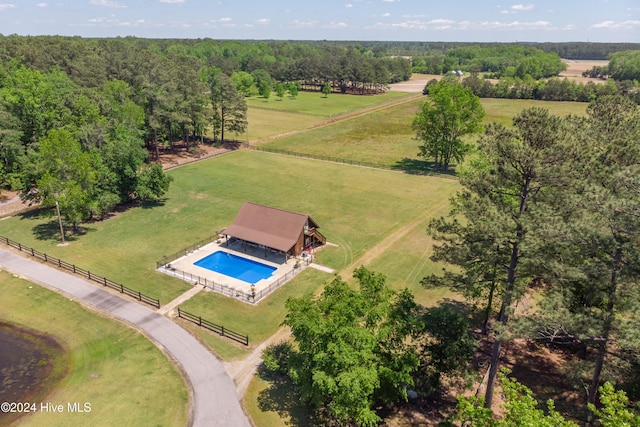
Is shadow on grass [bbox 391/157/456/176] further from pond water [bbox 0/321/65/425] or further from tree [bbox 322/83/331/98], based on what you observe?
tree [bbox 322/83/331/98]

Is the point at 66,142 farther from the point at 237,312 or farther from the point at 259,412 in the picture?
the point at 259,412

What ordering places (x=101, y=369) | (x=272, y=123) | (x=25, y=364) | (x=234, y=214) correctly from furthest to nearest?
1. (x=272, y=123)
2. (x=234, y=214)
3. (x=25, y=364)
4. (x=101, y=369)

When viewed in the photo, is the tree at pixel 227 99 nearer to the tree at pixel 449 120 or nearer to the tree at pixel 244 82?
the tree at pixel 449 120

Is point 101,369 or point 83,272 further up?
point 83,272

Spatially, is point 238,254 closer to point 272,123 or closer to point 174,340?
point 174,340

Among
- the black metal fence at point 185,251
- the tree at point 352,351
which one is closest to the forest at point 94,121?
the black metal fence at point 185,251

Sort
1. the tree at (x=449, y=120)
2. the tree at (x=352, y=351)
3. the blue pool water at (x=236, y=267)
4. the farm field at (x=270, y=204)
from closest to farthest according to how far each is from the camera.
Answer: the tree at (x=352, y=351)
the farm field at (x=270, y=204)
the blue pool water at (x=236, y=267)
the tree at (x=449, y=120)

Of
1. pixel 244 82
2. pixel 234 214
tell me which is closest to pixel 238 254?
pixel 234 214

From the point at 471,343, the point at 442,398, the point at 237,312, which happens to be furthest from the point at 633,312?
the point at 237,312
